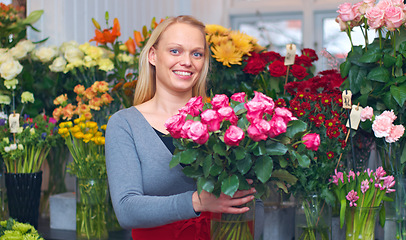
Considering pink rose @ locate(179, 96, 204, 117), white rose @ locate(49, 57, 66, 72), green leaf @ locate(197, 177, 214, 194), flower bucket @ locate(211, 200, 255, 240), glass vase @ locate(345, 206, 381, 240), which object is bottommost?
glass vase @ locate(345, 206, 381, 240)

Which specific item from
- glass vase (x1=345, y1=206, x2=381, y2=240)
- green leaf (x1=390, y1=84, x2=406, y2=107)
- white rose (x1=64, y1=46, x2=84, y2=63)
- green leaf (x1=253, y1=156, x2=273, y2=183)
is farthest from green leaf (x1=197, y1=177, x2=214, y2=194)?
white rose (x1=64, y1=46, x2=84, y2=63)

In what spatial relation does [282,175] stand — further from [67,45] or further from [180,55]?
[67,45]

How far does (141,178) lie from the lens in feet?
4.77

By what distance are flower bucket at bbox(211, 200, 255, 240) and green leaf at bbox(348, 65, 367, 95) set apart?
31.2 inches

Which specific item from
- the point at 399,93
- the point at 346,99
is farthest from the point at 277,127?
the point at 399,93

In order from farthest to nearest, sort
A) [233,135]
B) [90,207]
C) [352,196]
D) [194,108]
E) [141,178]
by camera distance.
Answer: [90,207] < [352,196] < [141,178] < [194,108] < [233,135]

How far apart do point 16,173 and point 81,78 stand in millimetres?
564

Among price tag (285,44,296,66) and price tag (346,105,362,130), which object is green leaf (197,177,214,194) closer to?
price tag (346,105,362,130)

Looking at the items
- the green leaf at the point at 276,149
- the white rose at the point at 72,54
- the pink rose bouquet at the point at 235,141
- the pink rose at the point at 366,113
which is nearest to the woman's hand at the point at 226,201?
the pink rose bouquet at the point at 235,141

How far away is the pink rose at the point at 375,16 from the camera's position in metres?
1.70

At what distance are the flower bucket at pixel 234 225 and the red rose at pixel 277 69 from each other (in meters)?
0.93

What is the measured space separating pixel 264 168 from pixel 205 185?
137mm

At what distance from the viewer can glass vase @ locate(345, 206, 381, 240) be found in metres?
1.68

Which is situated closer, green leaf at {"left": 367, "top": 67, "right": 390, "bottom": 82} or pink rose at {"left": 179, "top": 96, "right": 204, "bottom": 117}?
pink rose at {"left": 179, "top": 96, "right": 204, "bottom": 117}
